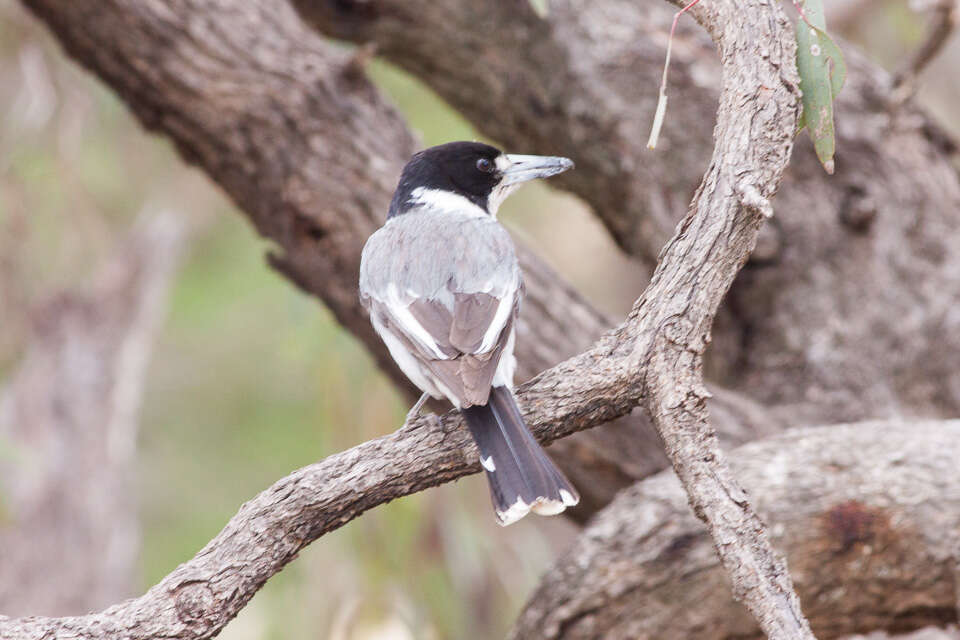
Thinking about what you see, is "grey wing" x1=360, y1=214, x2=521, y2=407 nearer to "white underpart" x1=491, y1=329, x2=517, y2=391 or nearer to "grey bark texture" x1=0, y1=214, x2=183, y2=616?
"white underpart" x1=491, y1=329, x2=517, y2=391

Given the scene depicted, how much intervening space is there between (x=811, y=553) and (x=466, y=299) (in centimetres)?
105

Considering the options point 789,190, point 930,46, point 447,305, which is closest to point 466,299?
point 447,305

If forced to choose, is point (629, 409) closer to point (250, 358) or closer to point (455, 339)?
point (455, 339)

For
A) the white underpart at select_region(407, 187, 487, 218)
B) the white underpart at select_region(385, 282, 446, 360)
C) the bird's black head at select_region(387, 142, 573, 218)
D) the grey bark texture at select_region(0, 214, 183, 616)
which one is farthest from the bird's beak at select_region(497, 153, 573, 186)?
the grey bark texture at select_region(0, 214, 183, 616)

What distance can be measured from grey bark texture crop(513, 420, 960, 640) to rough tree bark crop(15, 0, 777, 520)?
516mm

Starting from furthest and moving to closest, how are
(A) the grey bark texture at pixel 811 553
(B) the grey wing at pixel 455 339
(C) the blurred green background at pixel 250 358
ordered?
(C) the blurred green background at pixel 250 358, (A) the grey bark texture at pixel 811 553, (B) the grey wing at pixel 455 339

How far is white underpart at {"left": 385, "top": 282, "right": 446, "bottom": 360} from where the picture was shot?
2.45 meters

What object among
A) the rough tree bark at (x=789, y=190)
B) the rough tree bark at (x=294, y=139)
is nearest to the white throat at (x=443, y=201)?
the rough tree bark at (x=294, y=139)

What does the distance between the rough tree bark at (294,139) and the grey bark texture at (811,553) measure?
52cm

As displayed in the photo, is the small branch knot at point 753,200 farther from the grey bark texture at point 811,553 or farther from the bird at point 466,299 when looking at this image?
the grey bark texture at point 811,553

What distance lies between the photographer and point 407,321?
2.57 m

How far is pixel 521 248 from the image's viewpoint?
359cm

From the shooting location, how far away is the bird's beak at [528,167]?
10.2ft

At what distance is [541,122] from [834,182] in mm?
912
